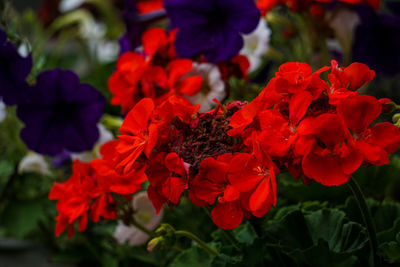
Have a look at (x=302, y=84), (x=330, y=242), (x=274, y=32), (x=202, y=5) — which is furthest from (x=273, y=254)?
(x=274, y=32)

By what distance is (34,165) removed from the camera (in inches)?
24.8

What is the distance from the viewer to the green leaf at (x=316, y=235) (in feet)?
1.03

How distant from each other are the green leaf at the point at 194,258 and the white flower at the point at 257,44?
0.27m

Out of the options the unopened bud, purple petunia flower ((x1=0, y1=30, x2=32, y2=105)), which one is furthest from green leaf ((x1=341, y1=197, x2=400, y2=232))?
purple petunia flower ((x1=0, y1=30, x2=32, y2=105))

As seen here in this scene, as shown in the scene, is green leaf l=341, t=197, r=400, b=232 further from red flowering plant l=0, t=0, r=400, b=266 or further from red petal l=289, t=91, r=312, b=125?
red petal l=289, t=91, r=312, b=125

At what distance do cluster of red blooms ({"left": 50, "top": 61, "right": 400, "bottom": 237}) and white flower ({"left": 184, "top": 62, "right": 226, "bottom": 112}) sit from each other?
15 centimetres

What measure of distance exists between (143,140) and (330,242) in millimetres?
157

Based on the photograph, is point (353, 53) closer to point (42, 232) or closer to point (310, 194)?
point (310, 194)

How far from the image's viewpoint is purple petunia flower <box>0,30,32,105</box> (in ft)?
1.58

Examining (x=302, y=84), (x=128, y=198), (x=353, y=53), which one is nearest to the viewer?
(x=302, y=84)

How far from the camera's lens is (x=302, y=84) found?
0.92 ft

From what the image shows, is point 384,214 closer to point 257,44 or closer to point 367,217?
point 367,217

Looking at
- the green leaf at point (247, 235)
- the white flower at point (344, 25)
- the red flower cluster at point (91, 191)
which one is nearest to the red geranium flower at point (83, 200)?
the red flower cluster at point (91, 191)

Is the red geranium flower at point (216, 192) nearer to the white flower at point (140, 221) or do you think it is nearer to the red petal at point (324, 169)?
the red petal at point (324, 169)
